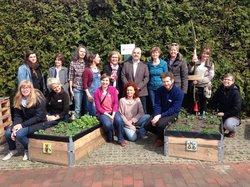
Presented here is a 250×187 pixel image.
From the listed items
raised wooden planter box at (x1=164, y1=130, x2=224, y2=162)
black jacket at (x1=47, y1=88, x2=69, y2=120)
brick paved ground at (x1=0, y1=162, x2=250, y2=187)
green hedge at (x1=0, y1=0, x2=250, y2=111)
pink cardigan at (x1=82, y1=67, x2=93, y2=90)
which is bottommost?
brick paved ground at (x1=0, y1=162, x2=250, y2=187)

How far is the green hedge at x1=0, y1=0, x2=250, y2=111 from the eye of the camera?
23.6 ft

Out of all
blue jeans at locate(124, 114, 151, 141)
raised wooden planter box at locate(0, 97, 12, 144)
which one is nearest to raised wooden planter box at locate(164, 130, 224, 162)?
blue jeans at locate(124, 114, 151, 141)

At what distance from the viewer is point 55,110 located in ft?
19.7

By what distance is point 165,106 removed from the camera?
5.93 metres

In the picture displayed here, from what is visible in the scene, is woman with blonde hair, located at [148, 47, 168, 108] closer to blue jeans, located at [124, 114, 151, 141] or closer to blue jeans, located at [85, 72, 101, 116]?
blue jeans, located at [124, 114, 151, 141]

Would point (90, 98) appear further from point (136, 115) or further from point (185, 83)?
point (185, 83)

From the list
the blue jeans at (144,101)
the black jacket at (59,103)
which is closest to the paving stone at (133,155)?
the blue jeans at (144,101)

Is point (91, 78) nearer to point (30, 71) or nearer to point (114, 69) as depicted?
point (114, 69)

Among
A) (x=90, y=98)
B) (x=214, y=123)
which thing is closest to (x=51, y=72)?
(x=90, y=98)

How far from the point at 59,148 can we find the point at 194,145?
2.27m

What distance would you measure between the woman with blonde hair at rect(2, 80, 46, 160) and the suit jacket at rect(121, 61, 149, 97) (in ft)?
6.23

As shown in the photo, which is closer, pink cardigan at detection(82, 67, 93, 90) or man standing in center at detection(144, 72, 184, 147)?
man standing in center at detection(144, 72, 184, 147)

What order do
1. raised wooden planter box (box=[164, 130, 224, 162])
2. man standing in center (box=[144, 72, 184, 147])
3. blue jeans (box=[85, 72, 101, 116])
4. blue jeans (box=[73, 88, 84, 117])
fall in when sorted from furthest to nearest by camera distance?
blue jeans (box=[73, 88, 84, 117]), blue jeans (box=[85, 72, 101, 116]), man standing in center (box=[144, 72, 184, 147]), raised wooden planter box (box=[164, 130, 224, 162])

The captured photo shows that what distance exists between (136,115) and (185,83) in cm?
129
